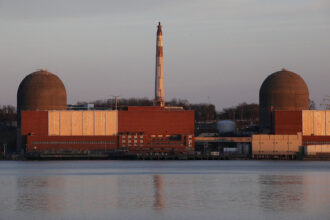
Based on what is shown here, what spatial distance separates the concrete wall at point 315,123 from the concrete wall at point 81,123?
88.0 feet

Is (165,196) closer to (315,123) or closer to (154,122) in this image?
(154,122)

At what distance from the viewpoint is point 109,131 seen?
356 ft

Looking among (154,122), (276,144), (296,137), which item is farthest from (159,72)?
(296,137)

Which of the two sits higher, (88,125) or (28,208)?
(88,125)

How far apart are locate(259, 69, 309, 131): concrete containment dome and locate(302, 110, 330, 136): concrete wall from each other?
195 inches

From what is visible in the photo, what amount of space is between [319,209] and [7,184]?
93.2 ft

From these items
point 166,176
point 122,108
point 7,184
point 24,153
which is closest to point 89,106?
point 122,108

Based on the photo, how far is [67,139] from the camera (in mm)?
107188

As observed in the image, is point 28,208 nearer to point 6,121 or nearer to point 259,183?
point 259,183

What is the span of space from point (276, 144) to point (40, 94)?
35.0m

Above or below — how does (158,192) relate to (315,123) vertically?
below

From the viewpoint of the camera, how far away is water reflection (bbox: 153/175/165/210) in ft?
147

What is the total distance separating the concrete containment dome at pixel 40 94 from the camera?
112438 mm

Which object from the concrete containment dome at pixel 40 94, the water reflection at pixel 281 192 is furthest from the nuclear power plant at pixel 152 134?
the water reflection at pixel 281 192
